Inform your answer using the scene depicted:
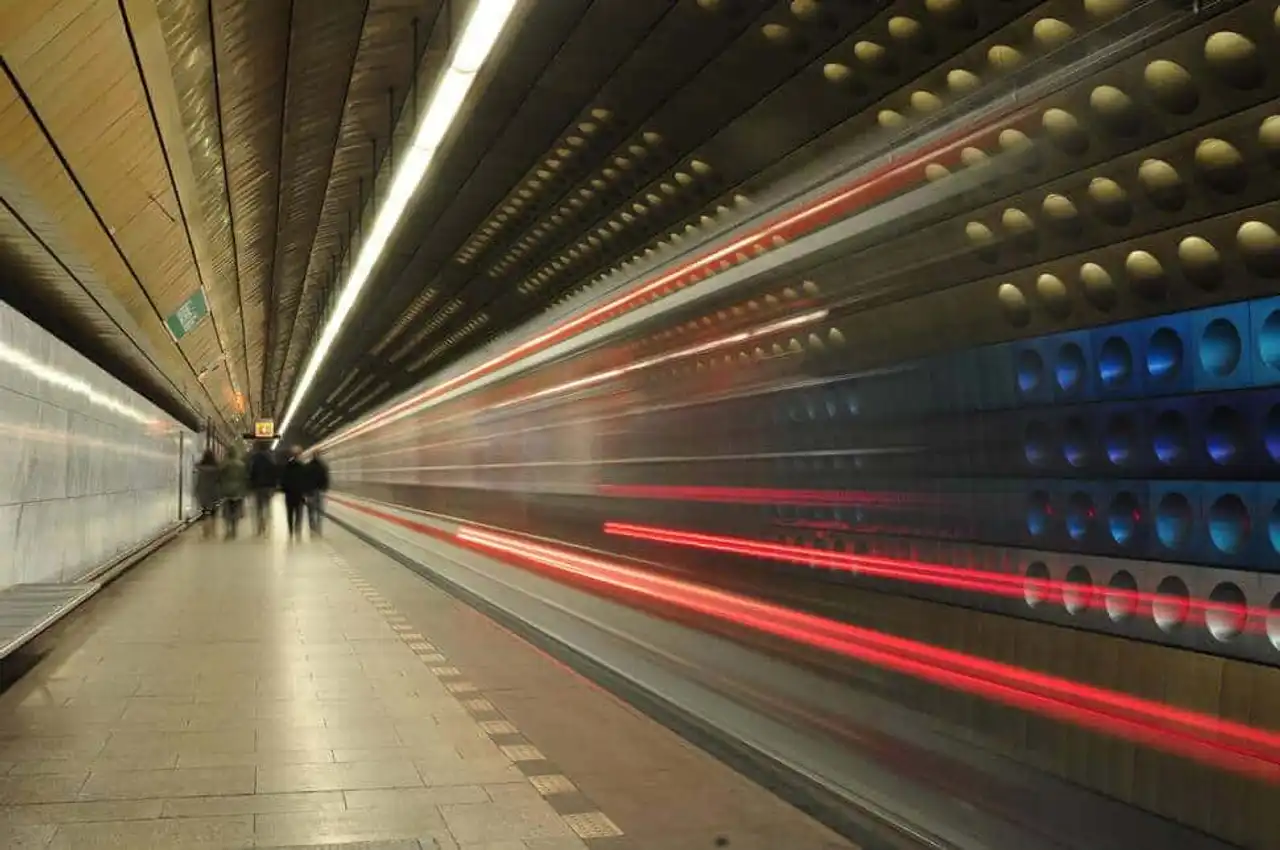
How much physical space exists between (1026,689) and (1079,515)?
63 cm

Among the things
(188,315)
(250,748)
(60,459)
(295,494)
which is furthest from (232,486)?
(250,748)

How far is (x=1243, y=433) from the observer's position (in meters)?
3.07

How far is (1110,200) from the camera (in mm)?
3635

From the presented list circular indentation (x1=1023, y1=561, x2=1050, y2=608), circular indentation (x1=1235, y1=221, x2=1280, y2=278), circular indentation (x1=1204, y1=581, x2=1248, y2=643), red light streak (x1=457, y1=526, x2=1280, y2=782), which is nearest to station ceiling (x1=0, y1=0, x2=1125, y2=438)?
circular indentation (x1=1235, y1=221, x2=1280, y2=278)

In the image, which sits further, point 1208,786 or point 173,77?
point 173,77

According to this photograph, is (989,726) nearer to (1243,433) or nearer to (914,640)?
(914,640)

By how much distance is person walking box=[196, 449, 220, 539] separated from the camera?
29.2 meters

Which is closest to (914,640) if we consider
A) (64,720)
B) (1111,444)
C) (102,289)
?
(1111,444)

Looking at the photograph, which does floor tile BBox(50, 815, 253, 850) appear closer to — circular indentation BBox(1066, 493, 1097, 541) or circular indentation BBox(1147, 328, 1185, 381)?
circular indentation BBox(1066, 493, 1097, 541)

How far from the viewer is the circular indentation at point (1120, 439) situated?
11.2 feet

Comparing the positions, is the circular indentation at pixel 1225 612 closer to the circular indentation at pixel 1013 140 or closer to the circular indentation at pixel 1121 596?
the circular indentation at pixel 1121 596

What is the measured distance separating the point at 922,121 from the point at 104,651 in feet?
23.0

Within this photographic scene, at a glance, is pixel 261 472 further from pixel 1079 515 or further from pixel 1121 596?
pixel 1121 596

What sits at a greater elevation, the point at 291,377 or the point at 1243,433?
the point at 291,377
